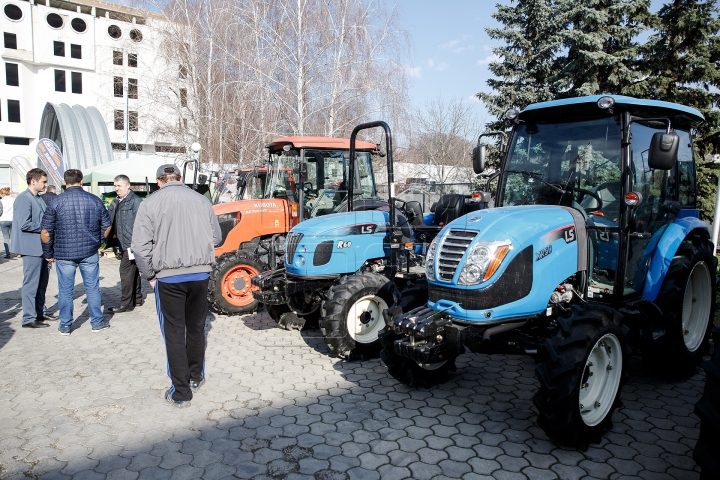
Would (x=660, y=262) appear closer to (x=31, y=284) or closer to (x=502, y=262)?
(x=502, y=262)

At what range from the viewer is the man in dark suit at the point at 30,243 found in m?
6.45

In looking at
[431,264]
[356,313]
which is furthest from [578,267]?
[356,313]

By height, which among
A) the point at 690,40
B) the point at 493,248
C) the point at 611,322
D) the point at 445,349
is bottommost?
the point at 445,349

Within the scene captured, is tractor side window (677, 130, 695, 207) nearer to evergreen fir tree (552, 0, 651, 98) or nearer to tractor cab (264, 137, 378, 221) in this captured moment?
tractor cab (264, 137, 378, 221)

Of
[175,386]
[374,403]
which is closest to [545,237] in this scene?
[374,403]

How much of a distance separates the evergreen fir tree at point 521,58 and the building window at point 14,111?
4152 cm

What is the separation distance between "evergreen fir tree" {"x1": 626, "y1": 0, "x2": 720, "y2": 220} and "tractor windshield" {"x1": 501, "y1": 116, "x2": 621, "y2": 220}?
10607 millimetres

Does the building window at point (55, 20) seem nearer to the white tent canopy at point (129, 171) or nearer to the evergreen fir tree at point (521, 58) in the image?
the white tent canopy at point (129, 171)

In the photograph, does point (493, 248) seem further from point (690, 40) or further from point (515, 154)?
point (690, 40)

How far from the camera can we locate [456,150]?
19938mm

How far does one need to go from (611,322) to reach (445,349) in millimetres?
1133

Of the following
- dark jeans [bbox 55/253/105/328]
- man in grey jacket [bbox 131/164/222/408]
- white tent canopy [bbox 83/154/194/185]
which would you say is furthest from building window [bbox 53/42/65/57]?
man in grey jacket [bbox 131/164/222/408]

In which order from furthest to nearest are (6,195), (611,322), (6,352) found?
(6,195) → (6,352) → (611,322)

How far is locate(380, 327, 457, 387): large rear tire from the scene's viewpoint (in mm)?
4336
